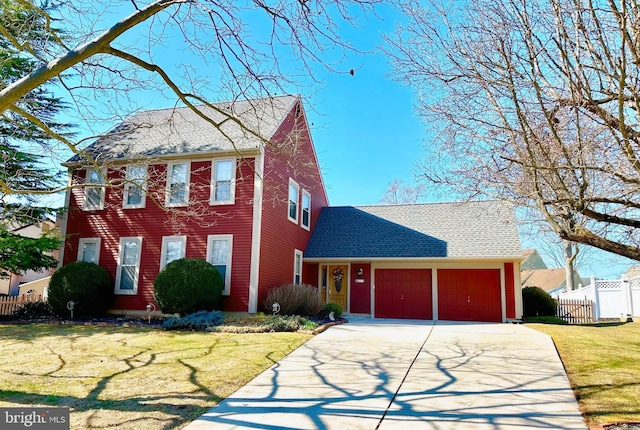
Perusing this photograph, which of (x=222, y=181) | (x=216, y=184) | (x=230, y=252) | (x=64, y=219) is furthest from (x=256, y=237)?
(x=64, y=219)

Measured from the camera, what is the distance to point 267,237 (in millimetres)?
14500

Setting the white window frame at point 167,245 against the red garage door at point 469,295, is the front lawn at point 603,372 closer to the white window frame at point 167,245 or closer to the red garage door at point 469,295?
the red garage door at point 469,295

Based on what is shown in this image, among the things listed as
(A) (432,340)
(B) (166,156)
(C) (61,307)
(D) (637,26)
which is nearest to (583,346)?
(A) (432,340)

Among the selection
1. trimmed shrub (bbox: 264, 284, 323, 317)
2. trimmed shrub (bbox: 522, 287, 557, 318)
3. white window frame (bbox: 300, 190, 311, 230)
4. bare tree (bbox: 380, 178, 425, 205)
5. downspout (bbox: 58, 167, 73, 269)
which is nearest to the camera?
trimmed shrub (bbox: 264, 284, 323, 317)

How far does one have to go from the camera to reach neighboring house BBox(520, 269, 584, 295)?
4106 cm

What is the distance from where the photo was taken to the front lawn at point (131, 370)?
5.31 metres

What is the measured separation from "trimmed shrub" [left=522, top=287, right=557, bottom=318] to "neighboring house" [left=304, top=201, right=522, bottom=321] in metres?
3.17

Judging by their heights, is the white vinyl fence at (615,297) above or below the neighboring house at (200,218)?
below

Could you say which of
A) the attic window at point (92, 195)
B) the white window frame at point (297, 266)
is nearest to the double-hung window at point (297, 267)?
the white window frame at point (297, 266)

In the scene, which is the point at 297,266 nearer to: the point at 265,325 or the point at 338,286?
the point at 338,286

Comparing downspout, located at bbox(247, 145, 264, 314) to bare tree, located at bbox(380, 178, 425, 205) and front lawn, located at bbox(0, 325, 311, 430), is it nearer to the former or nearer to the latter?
front lawn, located at bbox(0, 325, 311, 430)

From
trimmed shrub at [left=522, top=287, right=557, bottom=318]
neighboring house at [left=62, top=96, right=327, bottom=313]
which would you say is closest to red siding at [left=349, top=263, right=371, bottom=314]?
neighboring house at [left=62, top=96, right=327, bottom=313]

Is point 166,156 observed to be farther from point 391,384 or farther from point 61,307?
point 391,384

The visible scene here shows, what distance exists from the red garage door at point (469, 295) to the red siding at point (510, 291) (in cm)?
27
